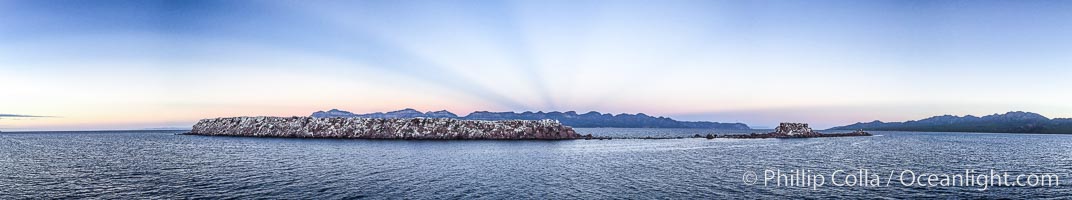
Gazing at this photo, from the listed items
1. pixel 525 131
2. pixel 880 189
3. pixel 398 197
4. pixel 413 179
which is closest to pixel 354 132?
pixel 525 131

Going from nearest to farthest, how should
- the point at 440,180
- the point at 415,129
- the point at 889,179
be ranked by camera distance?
1. the point at 440,180
2. the point at 889,179
3. the point at 415,129

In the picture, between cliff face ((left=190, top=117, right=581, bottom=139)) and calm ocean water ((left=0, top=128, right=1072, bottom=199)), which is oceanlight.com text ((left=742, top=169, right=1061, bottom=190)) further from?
cliff face ((left=190, top=117, right=581, bottom=139))

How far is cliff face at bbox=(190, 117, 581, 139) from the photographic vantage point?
500 feet

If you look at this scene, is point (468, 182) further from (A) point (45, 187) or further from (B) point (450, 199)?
(A) point (45, 187)

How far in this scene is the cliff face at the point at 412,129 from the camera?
152 m

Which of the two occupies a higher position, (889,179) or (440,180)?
(889,179)

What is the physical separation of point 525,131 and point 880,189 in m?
120

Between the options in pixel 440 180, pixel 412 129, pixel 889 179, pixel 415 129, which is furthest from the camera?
pixel 412 129

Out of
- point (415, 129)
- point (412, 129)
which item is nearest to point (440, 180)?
point (415, 129)

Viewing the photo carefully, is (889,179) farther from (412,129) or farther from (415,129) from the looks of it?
(412,129)

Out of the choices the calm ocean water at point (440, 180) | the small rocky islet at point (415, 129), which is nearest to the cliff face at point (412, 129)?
the small rocky islet at point (415, 129)

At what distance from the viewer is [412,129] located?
15412cm

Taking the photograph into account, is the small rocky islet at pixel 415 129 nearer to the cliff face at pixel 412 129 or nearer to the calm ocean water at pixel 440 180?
the cliff face at pixel 412 129

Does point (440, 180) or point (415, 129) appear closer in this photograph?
point (440, 180)
